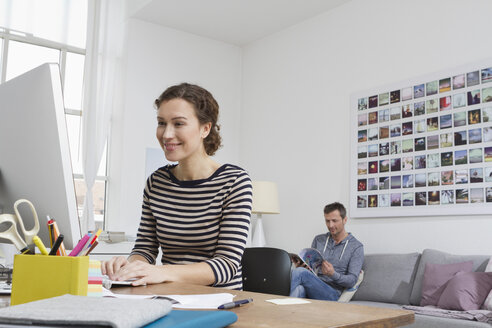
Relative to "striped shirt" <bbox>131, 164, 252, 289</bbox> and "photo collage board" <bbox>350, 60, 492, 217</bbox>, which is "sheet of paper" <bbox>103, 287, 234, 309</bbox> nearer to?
"striped shirt" <bbox>131, 164, 252, 289</bbox>

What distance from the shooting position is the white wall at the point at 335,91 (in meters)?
4.08

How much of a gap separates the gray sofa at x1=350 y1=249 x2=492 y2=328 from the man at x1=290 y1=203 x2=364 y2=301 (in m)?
0.13

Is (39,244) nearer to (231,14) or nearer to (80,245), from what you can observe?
(80,245)

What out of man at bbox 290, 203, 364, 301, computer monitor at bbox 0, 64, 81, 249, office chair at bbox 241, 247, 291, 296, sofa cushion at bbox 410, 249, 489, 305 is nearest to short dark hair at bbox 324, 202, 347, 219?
man at bbox 290, 203, 364, 301

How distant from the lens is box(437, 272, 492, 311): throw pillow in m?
3.21

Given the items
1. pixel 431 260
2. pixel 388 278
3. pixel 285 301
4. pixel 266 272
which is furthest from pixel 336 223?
pixel 285 301

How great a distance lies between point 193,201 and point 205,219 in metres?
0.08

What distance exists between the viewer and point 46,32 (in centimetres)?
537

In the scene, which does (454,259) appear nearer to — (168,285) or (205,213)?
(205,213)

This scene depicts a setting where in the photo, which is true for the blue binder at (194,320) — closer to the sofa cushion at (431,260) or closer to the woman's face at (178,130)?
the woman's face at (178,130)

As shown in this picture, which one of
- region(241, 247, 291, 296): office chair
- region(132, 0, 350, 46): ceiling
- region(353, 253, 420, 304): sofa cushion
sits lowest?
region(353, 253, 420, 304): sofa cushion

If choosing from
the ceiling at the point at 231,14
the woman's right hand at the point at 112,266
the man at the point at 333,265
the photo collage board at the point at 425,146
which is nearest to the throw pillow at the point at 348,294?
the man at the point at 333,265

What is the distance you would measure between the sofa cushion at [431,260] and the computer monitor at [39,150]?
317cm

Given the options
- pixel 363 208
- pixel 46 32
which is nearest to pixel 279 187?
pixel 363 208
